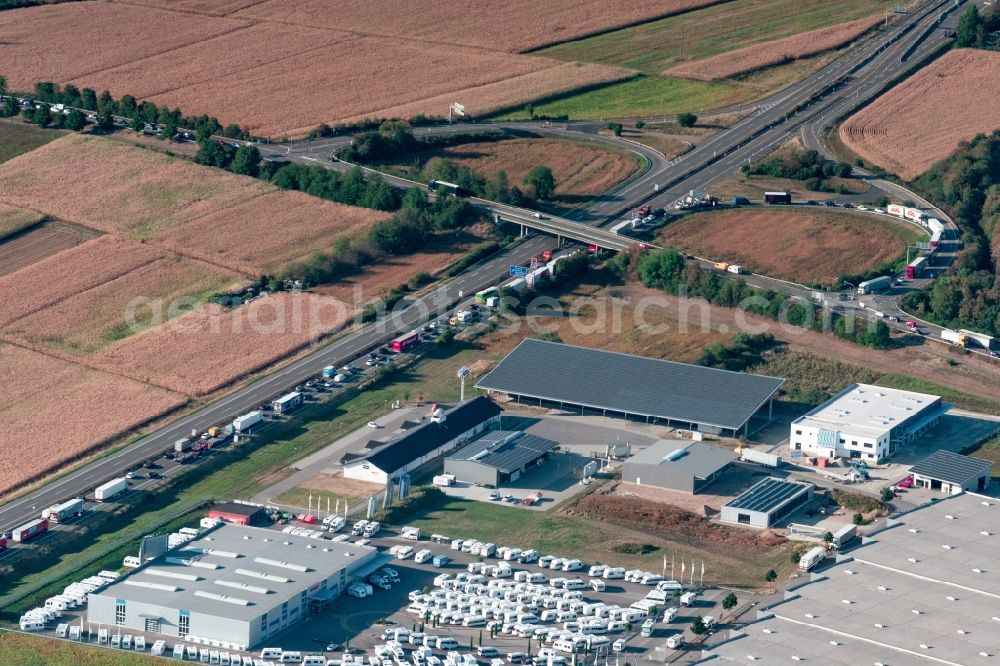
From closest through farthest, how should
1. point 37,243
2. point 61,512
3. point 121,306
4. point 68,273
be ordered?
point 61,512 → point 121,306 → point 68,273 → point 37,243

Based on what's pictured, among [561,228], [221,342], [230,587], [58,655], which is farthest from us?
[561,228]

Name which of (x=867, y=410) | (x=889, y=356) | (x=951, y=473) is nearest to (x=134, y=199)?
(x=889, y=356)

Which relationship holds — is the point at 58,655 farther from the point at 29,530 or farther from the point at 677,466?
the point at 677,466

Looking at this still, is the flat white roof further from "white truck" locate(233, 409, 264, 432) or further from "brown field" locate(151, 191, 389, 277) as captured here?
"brown field" locate(151, 191, 389, 277)

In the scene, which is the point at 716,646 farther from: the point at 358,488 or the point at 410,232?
the point at 410,232

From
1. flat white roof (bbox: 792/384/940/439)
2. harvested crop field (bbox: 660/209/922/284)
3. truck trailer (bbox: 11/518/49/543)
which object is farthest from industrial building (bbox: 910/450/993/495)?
truck trailer (bbox: 11/518/49/543)

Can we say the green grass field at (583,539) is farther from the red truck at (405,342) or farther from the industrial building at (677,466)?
the red truck at (405,342)
